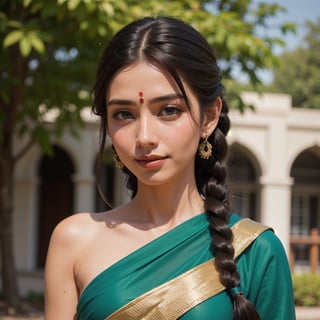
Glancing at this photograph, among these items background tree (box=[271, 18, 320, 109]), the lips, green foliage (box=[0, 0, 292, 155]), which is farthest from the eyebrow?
background tree (box=[271, 18, 320, 109])

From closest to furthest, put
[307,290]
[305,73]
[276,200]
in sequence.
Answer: [307,290]
[276,200]
[305,73]

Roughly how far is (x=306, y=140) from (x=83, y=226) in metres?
14.3

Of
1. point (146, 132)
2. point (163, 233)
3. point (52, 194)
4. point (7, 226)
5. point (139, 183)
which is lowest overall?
point (52, 194)

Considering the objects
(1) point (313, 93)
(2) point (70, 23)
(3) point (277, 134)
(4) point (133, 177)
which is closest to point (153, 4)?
(2) point (70, 23)

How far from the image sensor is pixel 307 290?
1127cm

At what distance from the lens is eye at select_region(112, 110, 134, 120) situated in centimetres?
158

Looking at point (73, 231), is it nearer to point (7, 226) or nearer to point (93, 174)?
point (7, 226)

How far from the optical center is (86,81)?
8.08 m

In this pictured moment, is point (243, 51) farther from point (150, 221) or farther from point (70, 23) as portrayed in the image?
point (150, 221)

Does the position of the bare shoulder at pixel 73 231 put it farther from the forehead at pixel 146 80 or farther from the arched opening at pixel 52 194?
the arched opening at pixel 52 194

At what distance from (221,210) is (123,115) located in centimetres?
34

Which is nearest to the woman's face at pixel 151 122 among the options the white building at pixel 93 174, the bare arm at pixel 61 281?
the bare arm at pixel 61 281

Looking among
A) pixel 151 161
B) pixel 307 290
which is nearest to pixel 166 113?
pixel 151 161

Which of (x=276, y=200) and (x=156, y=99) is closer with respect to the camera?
(x=156, y=99)
